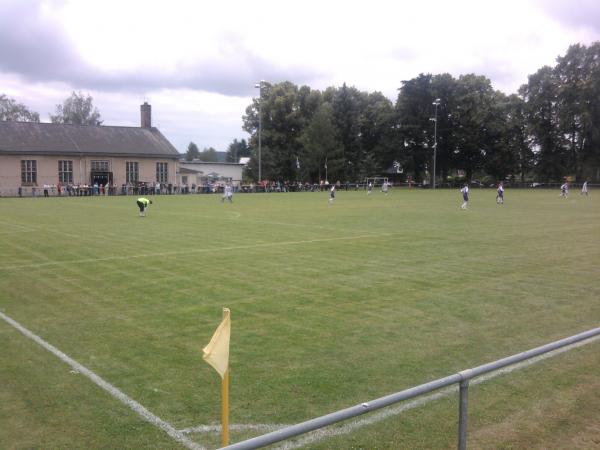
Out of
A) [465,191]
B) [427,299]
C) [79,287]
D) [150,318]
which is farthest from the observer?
[465,191]

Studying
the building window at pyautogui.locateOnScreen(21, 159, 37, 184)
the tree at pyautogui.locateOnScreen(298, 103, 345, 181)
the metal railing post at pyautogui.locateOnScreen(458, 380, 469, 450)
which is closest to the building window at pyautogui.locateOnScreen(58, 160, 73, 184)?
the building window at pyautogui.locateOnScreen(21, 159, 37, 184)

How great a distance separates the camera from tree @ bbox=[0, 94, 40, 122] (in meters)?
89.8

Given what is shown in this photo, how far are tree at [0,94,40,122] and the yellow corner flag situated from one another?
98467 millimetres

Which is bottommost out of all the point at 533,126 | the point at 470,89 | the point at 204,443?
the point at 204,443

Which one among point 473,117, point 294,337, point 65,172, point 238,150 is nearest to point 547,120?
point 473,117

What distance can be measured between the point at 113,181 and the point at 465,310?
66.9 meters

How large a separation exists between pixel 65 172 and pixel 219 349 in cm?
6990

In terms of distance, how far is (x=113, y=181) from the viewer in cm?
6981

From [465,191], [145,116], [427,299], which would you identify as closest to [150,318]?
[427,299]

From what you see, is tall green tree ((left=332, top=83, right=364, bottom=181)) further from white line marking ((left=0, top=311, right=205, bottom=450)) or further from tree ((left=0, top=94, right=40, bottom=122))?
white line marking ((left=0, top=311, right=205, bottom=450))

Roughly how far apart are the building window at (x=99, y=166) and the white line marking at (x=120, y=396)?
215 ft

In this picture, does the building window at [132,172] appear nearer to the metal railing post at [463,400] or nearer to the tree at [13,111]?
the tree at [13,111]

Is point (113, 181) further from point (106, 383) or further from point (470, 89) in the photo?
point (106, 383)

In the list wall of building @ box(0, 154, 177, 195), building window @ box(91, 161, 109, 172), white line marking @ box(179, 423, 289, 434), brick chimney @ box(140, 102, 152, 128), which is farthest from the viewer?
brick chimney @ box(140, 102, 152, 128)
